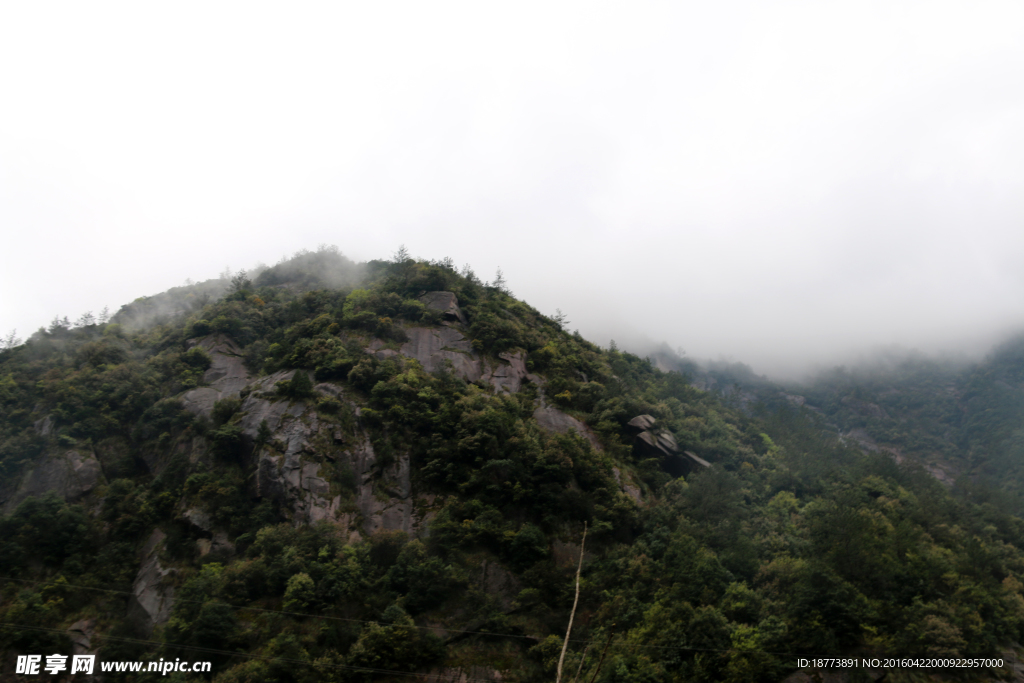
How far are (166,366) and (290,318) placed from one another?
1225 centimetres

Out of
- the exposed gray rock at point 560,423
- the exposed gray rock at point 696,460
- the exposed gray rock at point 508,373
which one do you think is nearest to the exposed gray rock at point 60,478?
the exposed gray rock at point 508,373

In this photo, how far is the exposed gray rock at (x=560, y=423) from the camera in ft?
144

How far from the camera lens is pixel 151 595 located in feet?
101

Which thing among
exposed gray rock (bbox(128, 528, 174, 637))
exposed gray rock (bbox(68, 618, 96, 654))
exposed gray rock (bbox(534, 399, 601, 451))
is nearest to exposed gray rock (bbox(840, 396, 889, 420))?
exposed gray rock (bbox(534, 399, 601, 451))

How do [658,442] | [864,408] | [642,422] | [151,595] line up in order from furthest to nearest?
1. [864,408]
2. [642,422]
3. [658,442]
4. [151,595]

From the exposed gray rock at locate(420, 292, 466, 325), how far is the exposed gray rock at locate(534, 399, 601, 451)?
52.4ft

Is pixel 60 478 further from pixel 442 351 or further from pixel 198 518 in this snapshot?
pixel 442 351

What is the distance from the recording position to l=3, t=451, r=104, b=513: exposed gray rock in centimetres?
3656

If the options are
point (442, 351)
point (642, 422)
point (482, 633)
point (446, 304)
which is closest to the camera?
point (482, 633)

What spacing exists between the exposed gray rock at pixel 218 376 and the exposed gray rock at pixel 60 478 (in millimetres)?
7843

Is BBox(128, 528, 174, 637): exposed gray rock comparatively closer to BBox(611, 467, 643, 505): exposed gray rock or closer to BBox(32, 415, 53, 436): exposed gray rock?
BBox(32, 415, 53, 436): exposed gray rock

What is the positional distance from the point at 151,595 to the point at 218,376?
2130cm

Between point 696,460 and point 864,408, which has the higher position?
point 864,408

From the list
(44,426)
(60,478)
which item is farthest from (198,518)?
(44,426)
